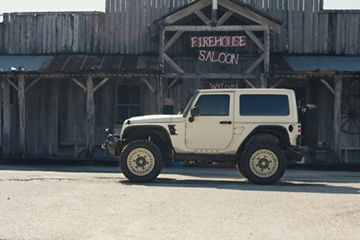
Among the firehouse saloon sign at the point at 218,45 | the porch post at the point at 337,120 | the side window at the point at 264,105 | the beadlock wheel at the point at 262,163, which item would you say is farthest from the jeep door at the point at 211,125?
the porch post at the point at 337,120

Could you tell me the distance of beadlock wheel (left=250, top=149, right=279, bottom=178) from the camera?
360 inches

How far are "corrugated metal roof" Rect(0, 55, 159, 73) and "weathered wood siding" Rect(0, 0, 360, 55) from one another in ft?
2.19

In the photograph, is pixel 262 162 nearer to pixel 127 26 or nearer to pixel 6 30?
pixel 127 26

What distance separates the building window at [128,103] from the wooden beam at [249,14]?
4821mm

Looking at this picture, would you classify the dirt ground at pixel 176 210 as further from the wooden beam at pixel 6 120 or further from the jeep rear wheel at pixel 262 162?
the wooden beam at pixel 6 120

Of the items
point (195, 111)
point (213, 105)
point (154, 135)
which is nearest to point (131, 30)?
point (154, 135)

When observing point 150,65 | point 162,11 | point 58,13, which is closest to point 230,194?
point 150,65

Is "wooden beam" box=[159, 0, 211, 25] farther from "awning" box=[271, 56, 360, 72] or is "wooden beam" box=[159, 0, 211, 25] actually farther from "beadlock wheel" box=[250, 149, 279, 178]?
"beadlock wheel" box=[250, 149, 279, 178]

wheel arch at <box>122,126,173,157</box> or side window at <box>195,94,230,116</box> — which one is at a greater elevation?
side window at <box>195,94,230,116</box>

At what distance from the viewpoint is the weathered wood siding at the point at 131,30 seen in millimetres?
16422

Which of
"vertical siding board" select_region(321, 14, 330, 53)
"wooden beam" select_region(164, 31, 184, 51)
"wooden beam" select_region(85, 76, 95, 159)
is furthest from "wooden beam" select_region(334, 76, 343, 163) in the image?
"wooden beam" select_region(85, 76, 95, 159)

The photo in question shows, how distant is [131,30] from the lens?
55.2 ft

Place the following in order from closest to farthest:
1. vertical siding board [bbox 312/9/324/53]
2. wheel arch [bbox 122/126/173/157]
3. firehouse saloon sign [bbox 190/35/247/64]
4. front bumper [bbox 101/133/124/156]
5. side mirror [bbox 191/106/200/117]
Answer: side mirror [bbox 191/106/200/117]
wheel arch [bbox 122/126/173/157]
front bumper [bbox 101/133/124/156]
firehouse saloon sign [bbox 190/35/247/64]
vertical siding board [bbox 312/9/324/53]

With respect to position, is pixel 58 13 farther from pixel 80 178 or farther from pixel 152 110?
pixel 80 178
